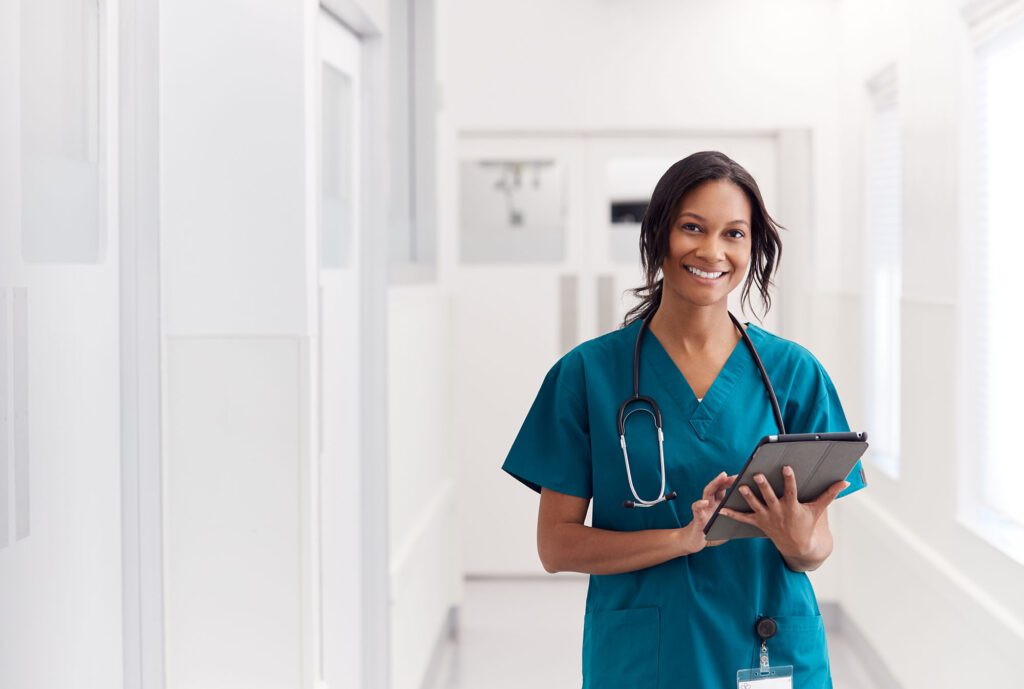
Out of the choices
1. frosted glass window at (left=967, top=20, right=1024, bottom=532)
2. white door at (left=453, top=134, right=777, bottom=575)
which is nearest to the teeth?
frosted glass window at (left=967, top=20, right=1024, bottom=532)

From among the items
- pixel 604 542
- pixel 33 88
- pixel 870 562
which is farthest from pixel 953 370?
pixel 33 88

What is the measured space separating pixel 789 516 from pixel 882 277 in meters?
2.94

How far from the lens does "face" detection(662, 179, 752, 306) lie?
153cm

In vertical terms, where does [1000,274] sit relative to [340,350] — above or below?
above

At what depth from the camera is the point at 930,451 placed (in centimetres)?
324

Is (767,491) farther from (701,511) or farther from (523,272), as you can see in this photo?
(523,272)

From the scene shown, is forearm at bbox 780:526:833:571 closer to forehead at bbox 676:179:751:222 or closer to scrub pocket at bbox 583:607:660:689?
scrub pocket at bbox 583:607:660:689

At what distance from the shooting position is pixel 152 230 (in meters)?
1.87

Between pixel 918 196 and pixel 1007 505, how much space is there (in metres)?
0.97

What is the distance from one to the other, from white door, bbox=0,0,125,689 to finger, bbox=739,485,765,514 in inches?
35.6

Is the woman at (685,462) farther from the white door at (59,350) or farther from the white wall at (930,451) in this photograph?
the white wall at (930,451)

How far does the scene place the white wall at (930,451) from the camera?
2791 mm

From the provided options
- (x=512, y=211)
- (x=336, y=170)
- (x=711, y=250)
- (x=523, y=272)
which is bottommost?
(x=711, y=250)

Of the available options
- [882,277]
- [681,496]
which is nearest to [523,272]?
[882,277]
